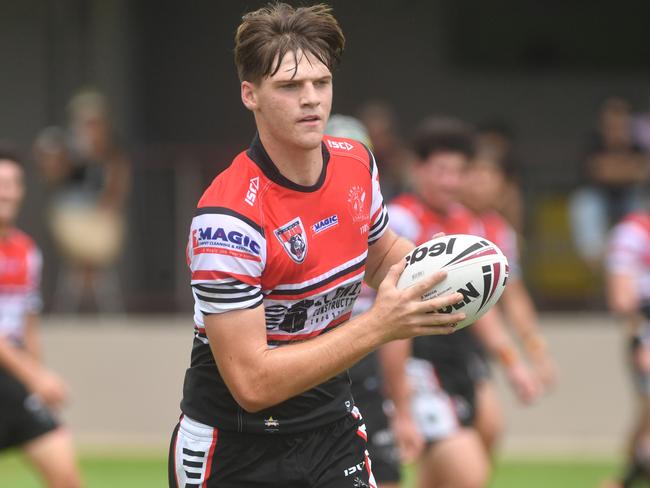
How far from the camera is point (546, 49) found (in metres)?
17.4

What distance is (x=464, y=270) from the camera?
4.54 meters

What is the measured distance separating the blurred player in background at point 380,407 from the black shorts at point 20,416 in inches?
83.1

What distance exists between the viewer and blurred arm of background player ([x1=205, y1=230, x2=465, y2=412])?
428cm

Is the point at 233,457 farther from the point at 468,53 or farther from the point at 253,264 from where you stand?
the point at 468,53

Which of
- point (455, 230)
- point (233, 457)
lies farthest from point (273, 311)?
point (455, 230)

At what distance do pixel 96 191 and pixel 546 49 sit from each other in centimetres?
667

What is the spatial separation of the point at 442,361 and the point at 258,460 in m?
3.67

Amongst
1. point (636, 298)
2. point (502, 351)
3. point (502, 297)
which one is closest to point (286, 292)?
point (502, 351)

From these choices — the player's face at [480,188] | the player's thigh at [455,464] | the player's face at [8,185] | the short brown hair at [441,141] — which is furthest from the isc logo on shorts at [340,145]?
the player's face at [480,188]

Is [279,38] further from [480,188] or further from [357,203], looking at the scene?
[480,188]

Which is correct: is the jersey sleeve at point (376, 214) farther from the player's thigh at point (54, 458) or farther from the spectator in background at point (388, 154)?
the spectator in background at point (388, 154)

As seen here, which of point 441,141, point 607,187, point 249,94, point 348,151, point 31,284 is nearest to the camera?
point 249,94

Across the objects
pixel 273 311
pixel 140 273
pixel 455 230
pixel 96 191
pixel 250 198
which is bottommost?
pixel 140 273

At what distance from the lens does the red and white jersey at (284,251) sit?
436cm
